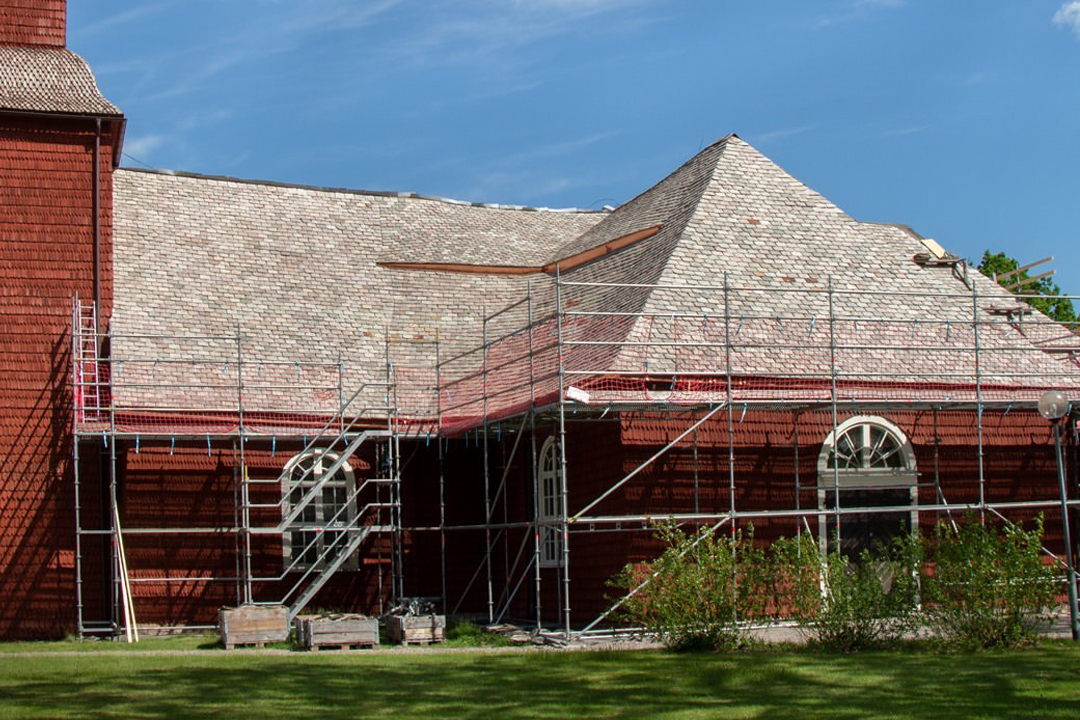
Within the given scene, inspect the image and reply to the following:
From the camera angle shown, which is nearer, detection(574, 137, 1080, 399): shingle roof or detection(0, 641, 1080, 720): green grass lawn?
detection(0, 641, 1080, 720): green grass lawn

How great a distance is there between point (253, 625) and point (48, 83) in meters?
10.6

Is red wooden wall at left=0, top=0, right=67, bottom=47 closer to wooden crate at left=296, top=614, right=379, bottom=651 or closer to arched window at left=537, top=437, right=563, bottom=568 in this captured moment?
arched window at left=537, top=437, right=563, bottom=568

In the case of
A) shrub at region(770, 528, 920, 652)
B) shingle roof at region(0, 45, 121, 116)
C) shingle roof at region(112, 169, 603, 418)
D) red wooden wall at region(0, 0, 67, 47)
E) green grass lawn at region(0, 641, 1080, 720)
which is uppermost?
red wooden wall at region(0, 0, 67, 47)

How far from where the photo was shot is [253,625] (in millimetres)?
19828

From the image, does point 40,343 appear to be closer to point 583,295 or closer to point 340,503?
point 340,503

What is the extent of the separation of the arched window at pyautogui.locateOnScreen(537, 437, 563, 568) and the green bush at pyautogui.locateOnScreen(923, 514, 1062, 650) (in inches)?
259

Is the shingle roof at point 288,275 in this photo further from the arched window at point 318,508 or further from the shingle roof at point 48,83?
the shingle roof at point 48,83

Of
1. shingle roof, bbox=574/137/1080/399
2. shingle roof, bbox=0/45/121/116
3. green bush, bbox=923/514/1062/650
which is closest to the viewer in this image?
green bush, bbox=923/514/1062/650

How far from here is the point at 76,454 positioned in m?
21.8

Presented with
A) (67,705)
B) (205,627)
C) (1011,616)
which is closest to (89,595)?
(205,627)

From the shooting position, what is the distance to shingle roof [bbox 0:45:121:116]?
23781 millimetres

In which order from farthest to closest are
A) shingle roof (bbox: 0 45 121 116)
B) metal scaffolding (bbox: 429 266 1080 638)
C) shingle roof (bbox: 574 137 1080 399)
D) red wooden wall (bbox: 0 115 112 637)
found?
shingle roof (bbox: 0 45 121 116) < red wooden wall (bbox: 0 115 112 637) < shingle roof (bbox: 574 137 1080 399) < metal scaffolding (bbox: 429 266 1080 638)

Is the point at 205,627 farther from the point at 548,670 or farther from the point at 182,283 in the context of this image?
the point at 548,670

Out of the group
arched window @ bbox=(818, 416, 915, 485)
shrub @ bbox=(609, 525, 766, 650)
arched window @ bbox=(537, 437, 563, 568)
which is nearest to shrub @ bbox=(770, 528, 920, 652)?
shrub @ bbox=(609, 525, 766, 650)
